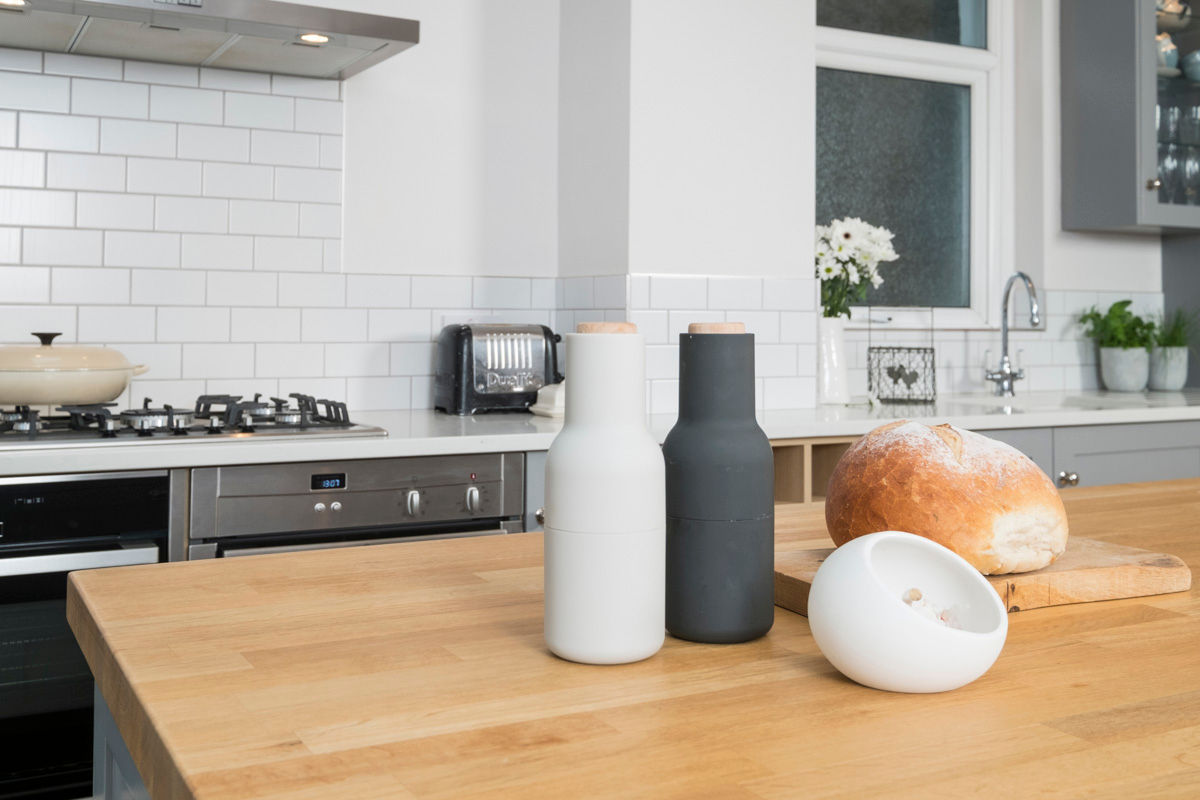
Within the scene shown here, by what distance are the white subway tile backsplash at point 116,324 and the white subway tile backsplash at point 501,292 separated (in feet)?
2.85

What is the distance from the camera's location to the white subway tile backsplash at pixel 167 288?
2785mm

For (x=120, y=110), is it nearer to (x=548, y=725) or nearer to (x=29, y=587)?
(x=29, y=587)

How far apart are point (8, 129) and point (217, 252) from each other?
0.53 metres

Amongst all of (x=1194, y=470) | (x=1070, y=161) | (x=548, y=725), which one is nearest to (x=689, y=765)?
(x=548, y=725)

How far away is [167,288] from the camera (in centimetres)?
281

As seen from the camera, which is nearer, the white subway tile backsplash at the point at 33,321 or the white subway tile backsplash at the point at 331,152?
the white subway tile backsplash at the point at 33,321

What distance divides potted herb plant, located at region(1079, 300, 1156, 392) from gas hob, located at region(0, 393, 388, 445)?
276 cm

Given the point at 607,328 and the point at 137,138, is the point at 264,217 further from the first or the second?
the point at 607,328

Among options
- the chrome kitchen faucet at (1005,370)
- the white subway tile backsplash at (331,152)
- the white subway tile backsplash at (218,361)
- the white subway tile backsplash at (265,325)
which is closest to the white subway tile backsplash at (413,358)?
the white subway tile backsplash at (265,325)

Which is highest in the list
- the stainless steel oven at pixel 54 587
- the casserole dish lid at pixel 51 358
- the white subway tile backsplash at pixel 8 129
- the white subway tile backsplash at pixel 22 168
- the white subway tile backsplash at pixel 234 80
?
the white subway tile backsplash at pixel 234 80

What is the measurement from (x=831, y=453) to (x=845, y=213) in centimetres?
116

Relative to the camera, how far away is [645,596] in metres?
0.79

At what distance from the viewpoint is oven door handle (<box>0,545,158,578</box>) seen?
204cm

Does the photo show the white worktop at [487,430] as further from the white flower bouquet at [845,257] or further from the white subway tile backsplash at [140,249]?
the white subway tile backsplash at [140,249]
